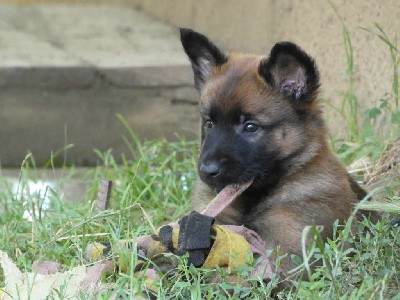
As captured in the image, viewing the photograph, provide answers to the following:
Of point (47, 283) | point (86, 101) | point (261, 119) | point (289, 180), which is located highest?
point (261, 119)

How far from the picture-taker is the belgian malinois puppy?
14.5 ft

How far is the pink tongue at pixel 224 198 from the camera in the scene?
4.47m

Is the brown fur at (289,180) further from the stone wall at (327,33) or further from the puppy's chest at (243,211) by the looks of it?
the stone wall at (327,33)

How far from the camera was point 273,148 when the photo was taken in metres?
4.50

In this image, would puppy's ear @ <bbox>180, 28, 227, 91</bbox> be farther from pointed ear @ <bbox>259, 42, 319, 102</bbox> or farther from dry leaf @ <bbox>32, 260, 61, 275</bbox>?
dry leaf @ <bbox>32, 260, 61, 275</bbox>

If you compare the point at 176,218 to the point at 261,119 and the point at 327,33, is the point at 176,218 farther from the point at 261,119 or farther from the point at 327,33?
the point at 327,33

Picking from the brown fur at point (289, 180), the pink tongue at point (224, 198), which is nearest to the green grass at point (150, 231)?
the brown fur at point (289, 180)

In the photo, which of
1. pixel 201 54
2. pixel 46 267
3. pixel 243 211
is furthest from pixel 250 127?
pixel 46 267

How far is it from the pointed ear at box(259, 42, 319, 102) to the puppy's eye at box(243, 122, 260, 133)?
0.74ft

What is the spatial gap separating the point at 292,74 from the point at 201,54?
0.55 m

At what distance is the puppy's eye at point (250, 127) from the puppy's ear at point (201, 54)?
473 millimetres

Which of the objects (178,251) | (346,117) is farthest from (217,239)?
(346,117)

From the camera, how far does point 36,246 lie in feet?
15.9

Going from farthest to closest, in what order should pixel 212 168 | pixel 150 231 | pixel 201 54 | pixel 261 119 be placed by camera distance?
pixel 201 54 < pixel 150 231 < pixel 261 119 < pixel 212 168
